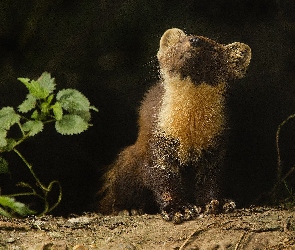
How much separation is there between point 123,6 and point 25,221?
1369mm

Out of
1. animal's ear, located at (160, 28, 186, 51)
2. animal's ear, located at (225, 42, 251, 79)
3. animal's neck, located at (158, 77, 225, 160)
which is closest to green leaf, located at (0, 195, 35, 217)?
animal's neck, located at (158, 77, 225, 160)

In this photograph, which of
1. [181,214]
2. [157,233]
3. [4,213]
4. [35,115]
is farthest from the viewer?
[35,115]

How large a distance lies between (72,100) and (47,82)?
19cm

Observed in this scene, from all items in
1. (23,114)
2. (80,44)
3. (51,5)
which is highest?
(51,5)

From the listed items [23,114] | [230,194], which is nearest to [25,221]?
[23,114]

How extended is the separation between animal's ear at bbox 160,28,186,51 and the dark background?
16 centimetres

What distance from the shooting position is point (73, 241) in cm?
261

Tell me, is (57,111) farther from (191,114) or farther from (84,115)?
(191,114)

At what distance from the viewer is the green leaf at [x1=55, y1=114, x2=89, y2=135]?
3223 millimetres

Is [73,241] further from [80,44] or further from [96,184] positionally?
[80,44]

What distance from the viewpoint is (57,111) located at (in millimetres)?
3238

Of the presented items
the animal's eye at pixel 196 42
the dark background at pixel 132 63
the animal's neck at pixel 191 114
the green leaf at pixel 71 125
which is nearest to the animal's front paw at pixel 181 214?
the animal's neck at pixel 191 114

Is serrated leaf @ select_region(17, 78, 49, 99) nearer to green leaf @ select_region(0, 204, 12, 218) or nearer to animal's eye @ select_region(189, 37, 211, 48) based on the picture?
green leaf @ select_region(0, 204, 12, 218)

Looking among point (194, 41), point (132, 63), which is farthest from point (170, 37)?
point (132, 63)
